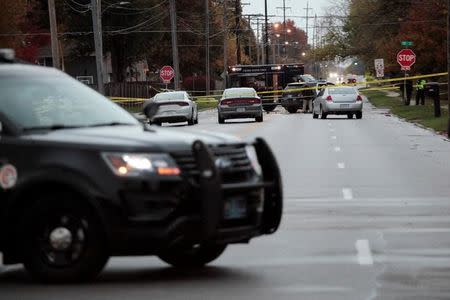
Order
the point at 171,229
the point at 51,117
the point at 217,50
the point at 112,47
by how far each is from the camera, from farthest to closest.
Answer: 1. the point at 217,50
2. the point at 112,47
3. the point at 51,117
4. the point at 171,229

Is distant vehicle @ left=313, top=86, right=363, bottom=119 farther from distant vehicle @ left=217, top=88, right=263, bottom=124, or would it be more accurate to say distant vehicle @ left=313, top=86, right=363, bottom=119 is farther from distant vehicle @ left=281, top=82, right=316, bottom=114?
distant vehicle @ left=281, top=82, right=316, bottom=114

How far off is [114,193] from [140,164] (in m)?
0.31

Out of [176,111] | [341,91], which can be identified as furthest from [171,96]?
[341,91]

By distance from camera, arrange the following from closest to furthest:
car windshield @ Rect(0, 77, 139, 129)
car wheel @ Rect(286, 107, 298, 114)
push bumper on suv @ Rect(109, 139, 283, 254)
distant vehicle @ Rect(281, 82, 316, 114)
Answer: push bumper on suv @ Rect(109, 139, 283, 254)
car windshield @ Rect(0, 77, 139, 129)
distant vehicle @ Rect(281, 82, 316, 114)
car wheel @ Rect(286, 107, 298, 114)

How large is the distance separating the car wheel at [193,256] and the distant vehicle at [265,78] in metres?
60.1

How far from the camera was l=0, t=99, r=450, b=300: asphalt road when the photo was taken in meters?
9.88

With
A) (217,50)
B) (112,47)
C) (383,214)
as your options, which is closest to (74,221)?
(383,214)

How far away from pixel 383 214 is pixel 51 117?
20.8ft

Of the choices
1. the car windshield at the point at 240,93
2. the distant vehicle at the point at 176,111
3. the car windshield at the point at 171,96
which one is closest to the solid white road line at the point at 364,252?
the distant vehicle at the point at 176,111

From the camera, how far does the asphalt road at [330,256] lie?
9.88 metres

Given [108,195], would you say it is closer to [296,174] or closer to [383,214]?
[383,214]

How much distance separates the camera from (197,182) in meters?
9.89

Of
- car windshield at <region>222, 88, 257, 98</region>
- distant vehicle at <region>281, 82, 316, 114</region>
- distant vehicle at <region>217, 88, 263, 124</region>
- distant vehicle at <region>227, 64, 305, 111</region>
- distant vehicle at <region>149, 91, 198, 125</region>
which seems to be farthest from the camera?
distant vehicle at <region>227, 64, 305, 111</region>

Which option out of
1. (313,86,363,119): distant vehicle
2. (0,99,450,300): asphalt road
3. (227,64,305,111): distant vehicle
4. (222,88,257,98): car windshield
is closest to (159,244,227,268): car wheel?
(0,99,450,300): asphalt road
